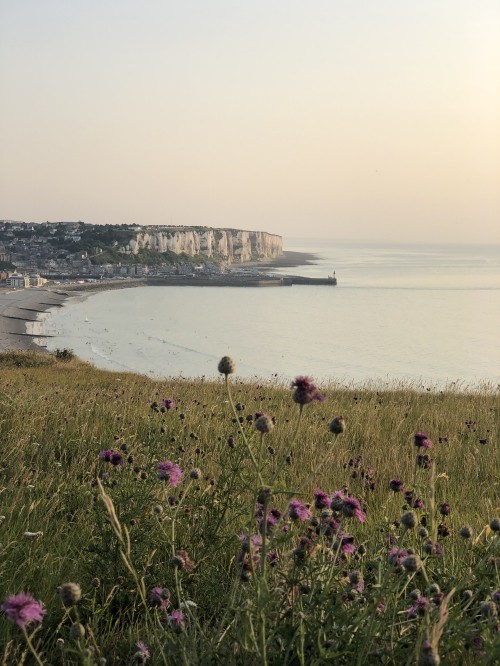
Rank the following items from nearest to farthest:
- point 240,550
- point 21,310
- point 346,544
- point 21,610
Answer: point 21,610, point 346,544, point 240,550, point 21,310

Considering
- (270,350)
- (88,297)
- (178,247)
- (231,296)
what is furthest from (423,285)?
(178,247)

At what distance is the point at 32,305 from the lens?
69.0 m

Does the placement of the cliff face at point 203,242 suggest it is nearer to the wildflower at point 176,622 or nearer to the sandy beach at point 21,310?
the sandy beach at point 21,310

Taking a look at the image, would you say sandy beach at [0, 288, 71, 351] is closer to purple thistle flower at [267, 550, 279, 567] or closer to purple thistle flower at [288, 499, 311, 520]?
purple thistle flower at [267, 550, 279, 567]

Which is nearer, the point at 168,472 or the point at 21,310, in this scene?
the point at 168,472

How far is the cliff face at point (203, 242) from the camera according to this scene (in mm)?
156375

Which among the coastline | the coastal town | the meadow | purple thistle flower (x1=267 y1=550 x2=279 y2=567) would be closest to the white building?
the coastline

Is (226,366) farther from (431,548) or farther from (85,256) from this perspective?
(85,256)

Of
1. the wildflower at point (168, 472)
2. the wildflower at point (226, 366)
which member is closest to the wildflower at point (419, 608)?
the wildflower at point (226, 366)

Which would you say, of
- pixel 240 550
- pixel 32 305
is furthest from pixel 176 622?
pixel 32 305

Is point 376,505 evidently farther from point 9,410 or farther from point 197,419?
point 9,410

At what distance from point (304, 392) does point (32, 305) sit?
71.1 metres

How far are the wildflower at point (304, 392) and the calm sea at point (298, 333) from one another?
1924cm

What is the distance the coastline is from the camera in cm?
4334
